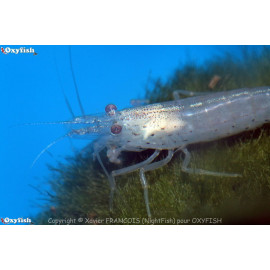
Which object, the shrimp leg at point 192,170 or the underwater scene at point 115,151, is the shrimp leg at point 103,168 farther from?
the shrimp leg at point 192,170

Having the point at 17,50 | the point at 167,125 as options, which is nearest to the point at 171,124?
the point at 167,125

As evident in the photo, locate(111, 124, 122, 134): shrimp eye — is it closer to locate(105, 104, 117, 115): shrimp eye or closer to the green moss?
locate(105, 104, 117, 115): shrimp eye

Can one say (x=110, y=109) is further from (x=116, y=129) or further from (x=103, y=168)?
(x=103, y=168)

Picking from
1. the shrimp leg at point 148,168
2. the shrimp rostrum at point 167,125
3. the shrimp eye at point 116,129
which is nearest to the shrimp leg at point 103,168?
the shrimp rostrum at point 167,125

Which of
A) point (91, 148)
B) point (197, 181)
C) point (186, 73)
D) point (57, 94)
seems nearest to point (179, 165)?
point (197, 181)

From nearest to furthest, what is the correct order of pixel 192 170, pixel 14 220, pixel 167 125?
1. pixel 14 220
2. pixel 192 170
3. pixel 167 125

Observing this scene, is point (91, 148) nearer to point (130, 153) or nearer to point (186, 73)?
point (130, 153)
